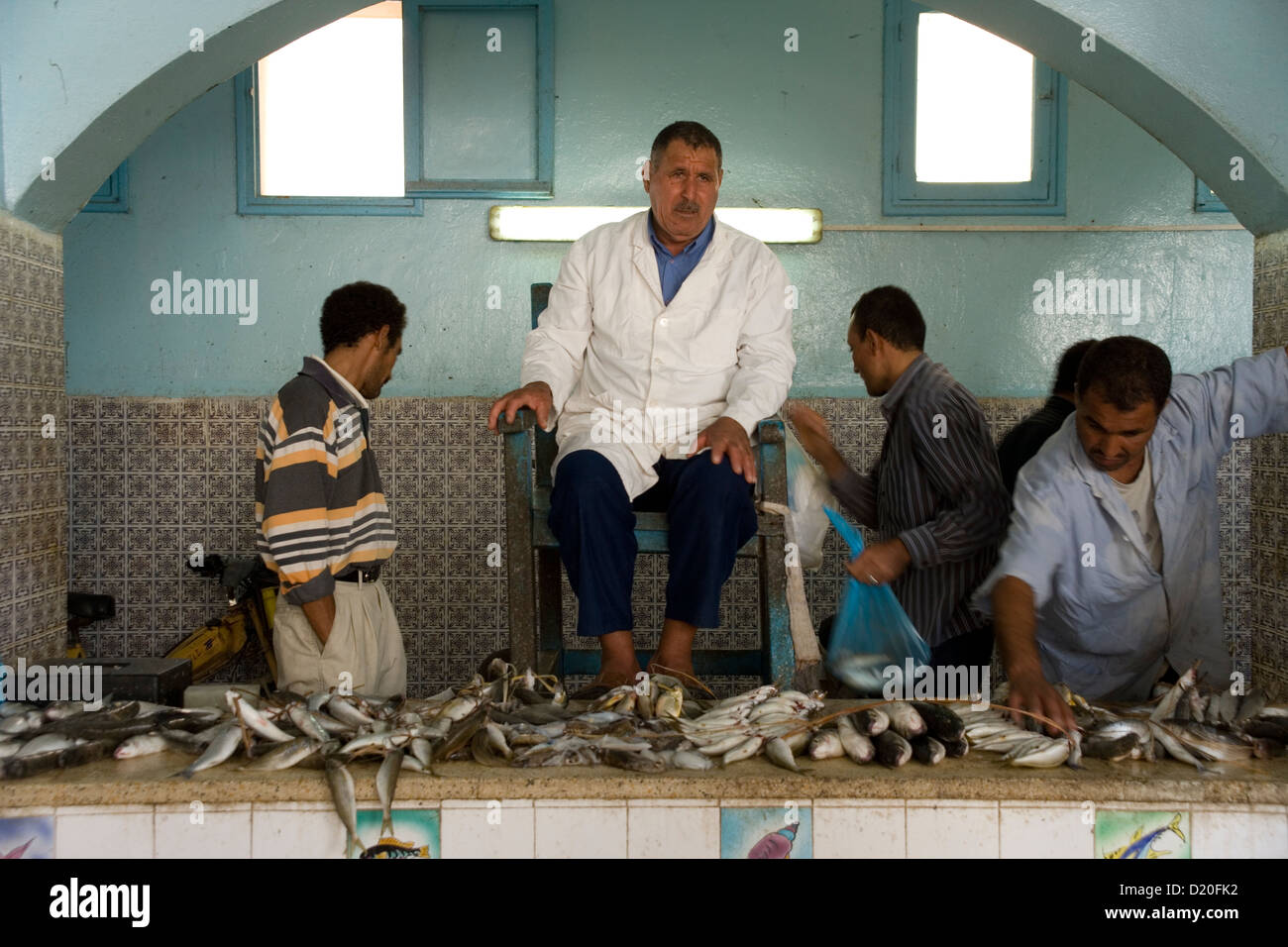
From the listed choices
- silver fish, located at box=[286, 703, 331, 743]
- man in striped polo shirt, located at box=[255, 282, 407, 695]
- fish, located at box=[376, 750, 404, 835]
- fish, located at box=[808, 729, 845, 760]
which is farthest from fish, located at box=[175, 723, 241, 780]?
fish, located at box=[808, 729, 845, 760]

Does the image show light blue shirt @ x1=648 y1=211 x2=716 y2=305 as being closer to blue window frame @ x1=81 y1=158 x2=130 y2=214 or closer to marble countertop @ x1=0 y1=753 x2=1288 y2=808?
marble countertop @ x1=0 y1=753 x2=1288 y2=808

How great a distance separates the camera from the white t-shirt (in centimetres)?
332

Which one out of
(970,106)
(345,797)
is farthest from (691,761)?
(970,106)

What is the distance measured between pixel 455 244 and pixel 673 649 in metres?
2.91

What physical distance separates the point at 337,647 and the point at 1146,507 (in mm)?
2627

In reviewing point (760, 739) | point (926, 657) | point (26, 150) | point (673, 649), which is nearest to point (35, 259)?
point (26, 150)

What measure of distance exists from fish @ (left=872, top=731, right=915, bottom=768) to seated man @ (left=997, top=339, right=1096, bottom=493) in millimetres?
1647

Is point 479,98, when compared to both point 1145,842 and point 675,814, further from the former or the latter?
point 1145,842

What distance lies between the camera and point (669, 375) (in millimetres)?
3818

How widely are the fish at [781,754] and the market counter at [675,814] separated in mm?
44

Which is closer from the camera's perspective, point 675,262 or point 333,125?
point 675,262

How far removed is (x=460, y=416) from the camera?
5.50 metres

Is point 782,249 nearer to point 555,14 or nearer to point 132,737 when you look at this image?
point 555,14

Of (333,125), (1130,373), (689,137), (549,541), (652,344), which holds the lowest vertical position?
(549,541)
